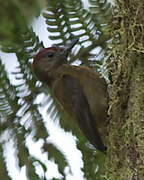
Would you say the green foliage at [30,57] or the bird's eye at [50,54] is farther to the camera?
the bird's eye at [50,54]

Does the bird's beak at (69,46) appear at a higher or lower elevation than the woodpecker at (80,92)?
higher

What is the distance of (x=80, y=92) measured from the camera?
3.96 m

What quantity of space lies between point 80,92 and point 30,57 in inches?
17.4

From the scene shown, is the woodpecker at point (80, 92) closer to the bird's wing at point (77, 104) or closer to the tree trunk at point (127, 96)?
the bird's wing at point (77, 104)

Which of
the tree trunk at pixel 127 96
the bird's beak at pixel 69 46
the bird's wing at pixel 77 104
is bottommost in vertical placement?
the bird's wing at pixel 77 104

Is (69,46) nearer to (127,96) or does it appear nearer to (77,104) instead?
(77,104)

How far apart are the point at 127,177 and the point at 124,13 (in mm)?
829

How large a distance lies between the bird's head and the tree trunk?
114cm

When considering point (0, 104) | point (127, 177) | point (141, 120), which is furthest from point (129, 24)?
point (0, 104)

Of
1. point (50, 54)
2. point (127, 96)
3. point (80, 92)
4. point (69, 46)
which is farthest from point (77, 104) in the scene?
point (127, 96)

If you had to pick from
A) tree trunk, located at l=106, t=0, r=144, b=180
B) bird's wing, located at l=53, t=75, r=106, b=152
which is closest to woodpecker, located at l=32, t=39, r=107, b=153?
bird's wing, located at l=53, t=75, r=106, b=152

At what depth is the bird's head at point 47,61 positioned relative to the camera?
416 centimetres

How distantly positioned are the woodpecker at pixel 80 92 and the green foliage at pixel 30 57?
0.25 ft

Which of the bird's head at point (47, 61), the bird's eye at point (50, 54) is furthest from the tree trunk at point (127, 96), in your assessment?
the bird's eye at point (50, 54)
